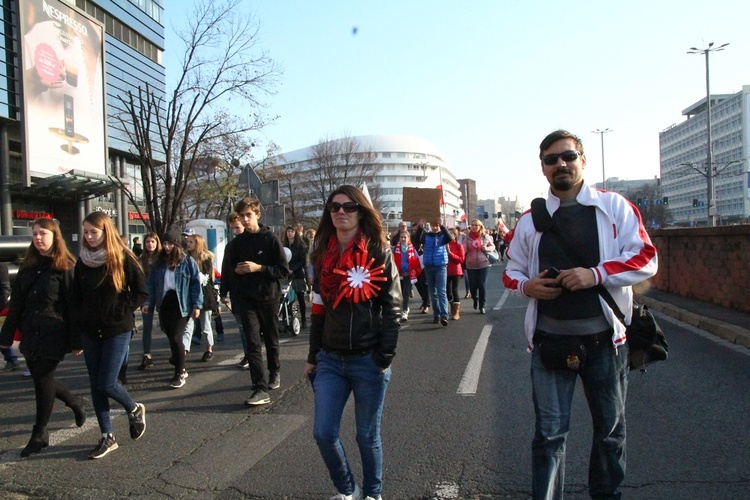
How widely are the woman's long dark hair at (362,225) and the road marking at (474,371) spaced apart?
10.0 feet

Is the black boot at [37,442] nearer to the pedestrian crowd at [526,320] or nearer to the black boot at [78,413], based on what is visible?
the pedestrian crowd at [526,320]

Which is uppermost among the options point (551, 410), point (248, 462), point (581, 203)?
point (581, 203)

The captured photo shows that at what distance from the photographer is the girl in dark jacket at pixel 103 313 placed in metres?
4.73

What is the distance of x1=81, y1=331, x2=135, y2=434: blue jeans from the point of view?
4.71 metres

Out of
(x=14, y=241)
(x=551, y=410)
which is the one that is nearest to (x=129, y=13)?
(x=14, y=241)

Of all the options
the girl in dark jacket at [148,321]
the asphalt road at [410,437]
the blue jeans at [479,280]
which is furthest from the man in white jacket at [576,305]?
the blue jeans at [479,280]

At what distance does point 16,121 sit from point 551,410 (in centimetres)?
3127

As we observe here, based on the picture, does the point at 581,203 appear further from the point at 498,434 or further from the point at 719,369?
the point at 719,369

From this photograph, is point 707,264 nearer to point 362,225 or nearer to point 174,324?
point 174,324

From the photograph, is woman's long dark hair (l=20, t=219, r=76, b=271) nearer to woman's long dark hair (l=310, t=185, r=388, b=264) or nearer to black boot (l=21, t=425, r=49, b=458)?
black boot (l=21, t=425, r=49, b=458)

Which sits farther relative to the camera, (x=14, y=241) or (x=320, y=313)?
(x=14, y=241)

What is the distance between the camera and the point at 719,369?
6.80 m

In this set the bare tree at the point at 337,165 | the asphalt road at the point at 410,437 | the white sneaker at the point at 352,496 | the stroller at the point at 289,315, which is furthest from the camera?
the bare tree at the point at 337,165

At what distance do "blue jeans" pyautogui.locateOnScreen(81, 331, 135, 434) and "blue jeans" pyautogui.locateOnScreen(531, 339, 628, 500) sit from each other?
10.4 feet
